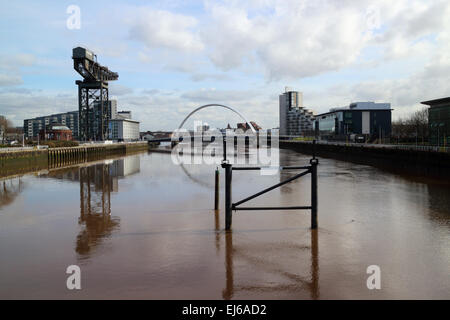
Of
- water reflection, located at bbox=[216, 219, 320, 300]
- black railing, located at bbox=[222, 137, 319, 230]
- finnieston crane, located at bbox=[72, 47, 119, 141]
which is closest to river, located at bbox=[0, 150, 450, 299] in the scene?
water reflection, located at bbox=[216, 219, 320, 300]

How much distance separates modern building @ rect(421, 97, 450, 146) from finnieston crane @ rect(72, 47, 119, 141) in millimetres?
Result: 67188

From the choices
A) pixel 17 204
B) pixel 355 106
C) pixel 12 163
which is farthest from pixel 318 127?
pixel 17 204

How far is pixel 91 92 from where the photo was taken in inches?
3538

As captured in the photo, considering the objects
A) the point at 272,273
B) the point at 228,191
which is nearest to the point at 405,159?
the point at 228,191

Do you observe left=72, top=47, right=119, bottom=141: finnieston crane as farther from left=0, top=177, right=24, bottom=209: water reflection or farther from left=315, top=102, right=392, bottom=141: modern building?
left=315, top=102, right=392, bottom=141: modern building

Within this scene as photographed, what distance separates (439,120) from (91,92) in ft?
238

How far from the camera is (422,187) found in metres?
26.0

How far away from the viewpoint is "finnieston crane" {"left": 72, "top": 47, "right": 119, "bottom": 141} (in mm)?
79312

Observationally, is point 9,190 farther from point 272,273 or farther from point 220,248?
point 272,273

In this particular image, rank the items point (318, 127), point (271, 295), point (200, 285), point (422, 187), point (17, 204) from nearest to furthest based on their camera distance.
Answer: point (271, 295)
point (200, 285)
point (17, 204)
point (422, 187)
point (318, 127)

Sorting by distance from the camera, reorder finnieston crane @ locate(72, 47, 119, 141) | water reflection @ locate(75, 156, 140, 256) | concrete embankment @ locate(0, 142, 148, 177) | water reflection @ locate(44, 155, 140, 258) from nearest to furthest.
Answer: water reflection @ locate(44, 155, 140, 258) → water reflection @ locate(75, 156, 140, 256) → concrete embankment @ locate(0, 142, 148, 177) → finnieston crane @ locate(72, 47, 119, 141)
